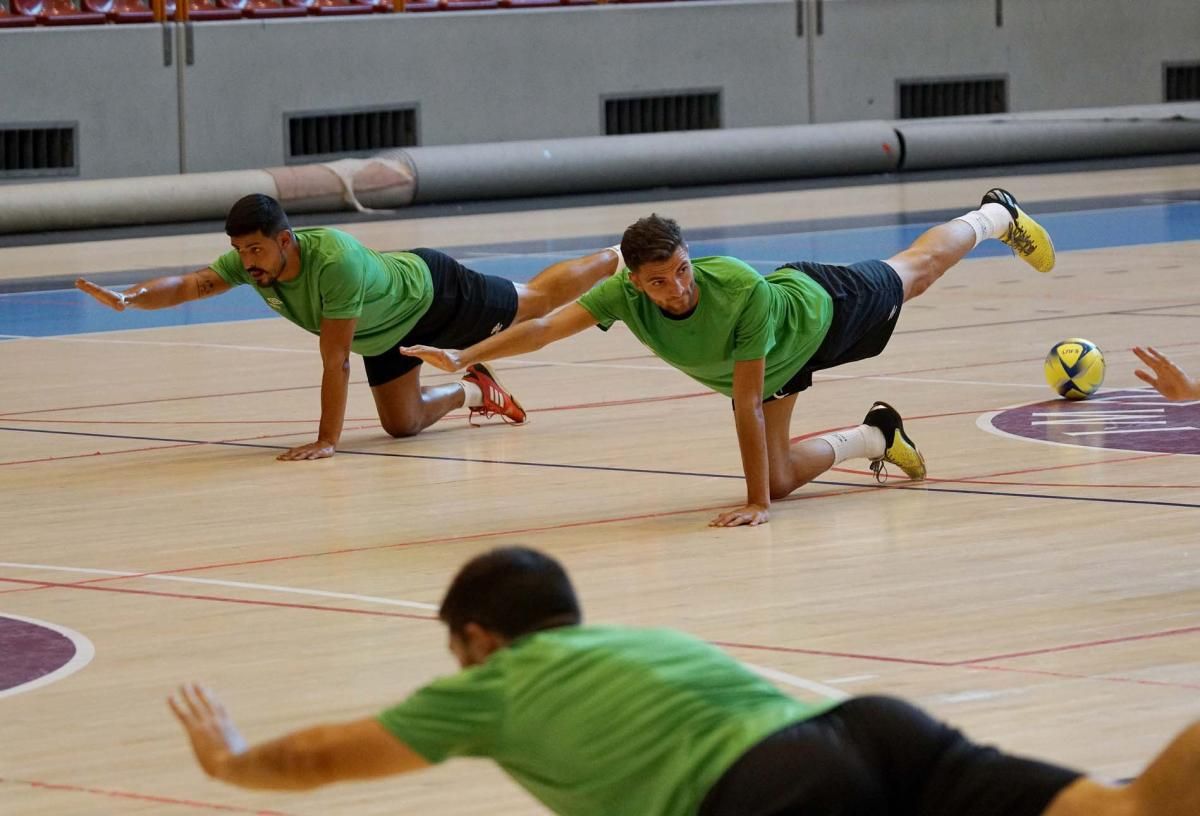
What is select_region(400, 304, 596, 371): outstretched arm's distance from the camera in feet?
24.7

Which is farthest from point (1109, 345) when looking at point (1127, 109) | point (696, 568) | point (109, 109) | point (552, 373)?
point (1127, 109)

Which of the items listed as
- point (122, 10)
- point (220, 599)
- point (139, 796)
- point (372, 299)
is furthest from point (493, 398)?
point (122, 10)

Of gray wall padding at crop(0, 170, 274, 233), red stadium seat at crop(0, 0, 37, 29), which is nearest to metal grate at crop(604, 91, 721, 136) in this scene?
gray wall padding at crop(0, 170, 274, 233)

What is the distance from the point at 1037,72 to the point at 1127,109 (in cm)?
200

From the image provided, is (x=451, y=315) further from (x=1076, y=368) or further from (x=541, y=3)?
(x=541, y=3)

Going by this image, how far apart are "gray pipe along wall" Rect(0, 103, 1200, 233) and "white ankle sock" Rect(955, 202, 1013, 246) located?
12.4 m

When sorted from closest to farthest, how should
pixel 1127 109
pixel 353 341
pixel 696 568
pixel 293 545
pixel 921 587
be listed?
pixel 921 587
pixel 696 568
pixel 293 545
pixel 353 341
pixel 1127 109

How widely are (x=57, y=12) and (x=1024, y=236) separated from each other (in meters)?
15.0

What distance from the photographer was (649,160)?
939 inches

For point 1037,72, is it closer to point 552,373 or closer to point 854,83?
point 854,83

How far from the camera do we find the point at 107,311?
16016 mm

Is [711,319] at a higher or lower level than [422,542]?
higher

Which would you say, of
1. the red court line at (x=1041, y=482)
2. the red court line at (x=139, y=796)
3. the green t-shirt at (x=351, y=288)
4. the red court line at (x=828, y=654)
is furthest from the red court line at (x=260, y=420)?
the red court line at (x=139, y=796)

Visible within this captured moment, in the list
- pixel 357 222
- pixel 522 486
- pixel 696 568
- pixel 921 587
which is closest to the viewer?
pixel 921 587
